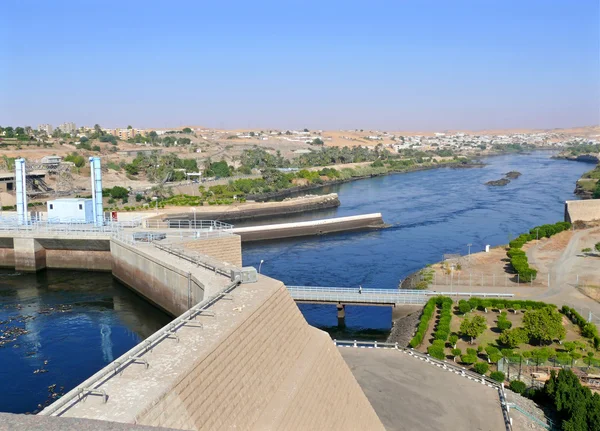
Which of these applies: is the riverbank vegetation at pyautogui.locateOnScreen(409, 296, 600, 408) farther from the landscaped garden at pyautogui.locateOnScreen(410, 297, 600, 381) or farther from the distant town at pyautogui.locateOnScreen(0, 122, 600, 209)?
the distant town at pyautogui.locateOnScreen(0, 122, 600, 209)

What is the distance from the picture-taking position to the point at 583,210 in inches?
2256

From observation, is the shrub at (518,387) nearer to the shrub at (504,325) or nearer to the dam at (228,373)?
the dam at (228,373)

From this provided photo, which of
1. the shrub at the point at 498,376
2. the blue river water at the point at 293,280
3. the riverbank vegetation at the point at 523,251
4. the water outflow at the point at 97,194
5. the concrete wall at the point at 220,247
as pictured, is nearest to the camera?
the shrub at the point at 498,376

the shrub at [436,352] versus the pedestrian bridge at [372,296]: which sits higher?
the pedestrian bridge at [372,296]

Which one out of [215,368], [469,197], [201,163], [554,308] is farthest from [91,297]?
[201,163]

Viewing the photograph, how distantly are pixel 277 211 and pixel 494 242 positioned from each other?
30.7 meters

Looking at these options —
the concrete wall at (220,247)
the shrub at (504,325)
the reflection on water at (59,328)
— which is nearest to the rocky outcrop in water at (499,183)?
the concrete wall at (220,247)

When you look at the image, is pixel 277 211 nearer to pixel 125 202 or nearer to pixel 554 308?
pixel 125 202

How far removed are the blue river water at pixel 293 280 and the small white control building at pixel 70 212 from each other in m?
4.12

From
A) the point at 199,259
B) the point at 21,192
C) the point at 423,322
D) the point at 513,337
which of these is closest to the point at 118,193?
the point at 21,192

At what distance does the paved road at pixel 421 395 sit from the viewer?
1900cm

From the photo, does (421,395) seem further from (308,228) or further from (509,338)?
(308,228)

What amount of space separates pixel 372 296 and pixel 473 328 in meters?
7.17

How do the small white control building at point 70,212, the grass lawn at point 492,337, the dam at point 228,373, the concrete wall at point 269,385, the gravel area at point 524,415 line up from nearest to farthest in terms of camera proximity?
the dam at point 228,373, the concrete wall at point 269,385, the gravel area at point 524,415, the grass lawn at point 492,337, the small white control building at point 70,212
